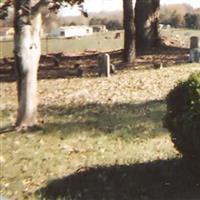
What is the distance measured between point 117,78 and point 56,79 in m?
2.21

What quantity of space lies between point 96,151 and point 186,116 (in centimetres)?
290

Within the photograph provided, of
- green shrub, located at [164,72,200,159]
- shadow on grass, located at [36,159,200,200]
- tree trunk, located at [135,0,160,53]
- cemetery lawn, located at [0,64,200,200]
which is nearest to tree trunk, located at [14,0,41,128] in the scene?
cemetery lawn, located at [0,64,200,200]

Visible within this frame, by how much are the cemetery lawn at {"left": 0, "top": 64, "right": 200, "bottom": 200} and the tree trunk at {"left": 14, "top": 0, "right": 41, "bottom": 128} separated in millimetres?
386

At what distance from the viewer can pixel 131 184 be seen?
8984mm

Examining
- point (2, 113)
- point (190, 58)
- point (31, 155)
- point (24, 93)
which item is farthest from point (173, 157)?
point (190, 58)

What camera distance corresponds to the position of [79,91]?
17531 millimetres

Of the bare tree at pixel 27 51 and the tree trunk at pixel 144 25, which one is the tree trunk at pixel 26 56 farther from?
the tree trunk at pixel 144 25

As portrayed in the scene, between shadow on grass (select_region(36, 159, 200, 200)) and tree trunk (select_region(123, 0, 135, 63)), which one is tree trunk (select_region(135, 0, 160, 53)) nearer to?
tree trunk (select_region(123, 0, 135, 63))

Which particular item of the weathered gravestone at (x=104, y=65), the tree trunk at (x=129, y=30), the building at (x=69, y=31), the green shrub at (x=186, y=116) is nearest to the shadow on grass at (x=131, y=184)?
the green shrub at (x=186, y=116)

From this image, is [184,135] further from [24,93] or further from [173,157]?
[24,93]

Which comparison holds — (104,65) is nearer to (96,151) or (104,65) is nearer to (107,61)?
(107,61)

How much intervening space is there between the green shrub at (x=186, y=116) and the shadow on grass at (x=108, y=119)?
3109mm

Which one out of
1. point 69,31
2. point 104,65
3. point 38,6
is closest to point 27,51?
point 38,6

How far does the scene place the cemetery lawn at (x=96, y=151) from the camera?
29.0 feet
